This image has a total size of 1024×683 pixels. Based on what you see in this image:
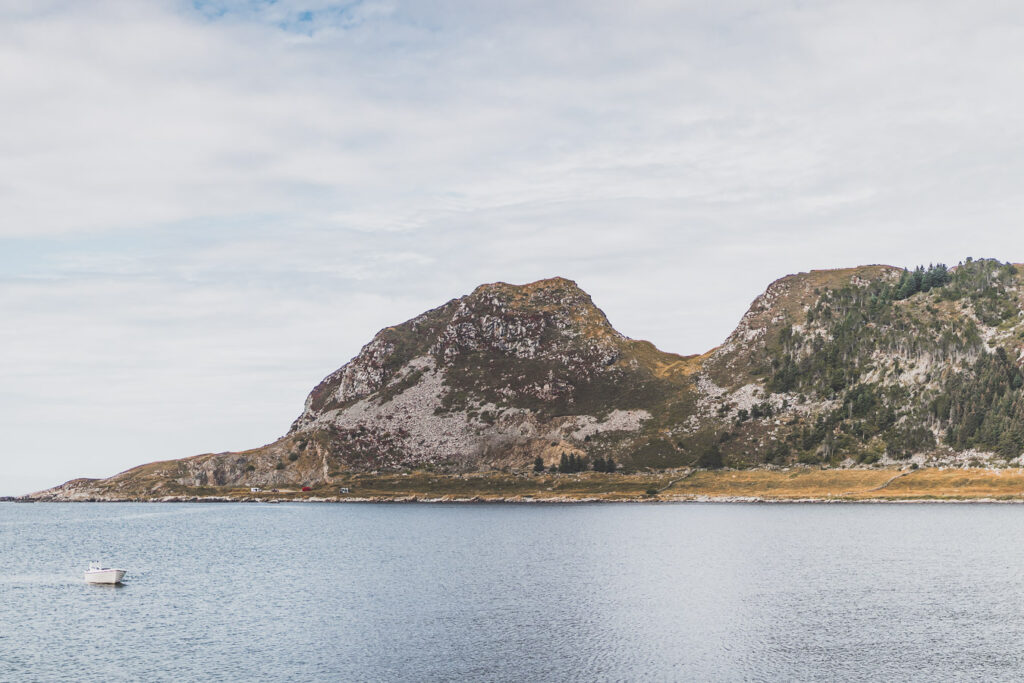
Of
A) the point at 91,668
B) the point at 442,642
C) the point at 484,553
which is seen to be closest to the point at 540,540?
the point at 484,553

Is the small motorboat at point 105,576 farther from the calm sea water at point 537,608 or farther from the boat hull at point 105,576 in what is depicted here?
the calm sea water at point 537,608

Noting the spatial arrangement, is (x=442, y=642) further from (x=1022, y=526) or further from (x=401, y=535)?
(x=1022, y=526)

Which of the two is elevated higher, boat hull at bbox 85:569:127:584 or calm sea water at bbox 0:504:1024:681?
boat hull at bbox 85:569:127:584

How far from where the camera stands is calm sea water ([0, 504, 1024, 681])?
59.4 meters

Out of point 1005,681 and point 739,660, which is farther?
point 739,660

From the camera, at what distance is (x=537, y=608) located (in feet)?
269

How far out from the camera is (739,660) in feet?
199

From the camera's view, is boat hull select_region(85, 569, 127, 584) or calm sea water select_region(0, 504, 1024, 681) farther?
boat hull select_region(85, 569, 127, 584)

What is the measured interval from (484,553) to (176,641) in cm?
6646

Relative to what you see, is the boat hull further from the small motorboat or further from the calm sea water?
the calm sea water

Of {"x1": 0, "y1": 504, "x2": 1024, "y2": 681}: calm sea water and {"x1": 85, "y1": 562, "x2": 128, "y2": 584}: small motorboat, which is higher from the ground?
{"x1": 85, "y1": 562, "x2": 128, "y2": 584}: small motorboat

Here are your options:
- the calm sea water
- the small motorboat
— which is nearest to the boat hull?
the small motorboat

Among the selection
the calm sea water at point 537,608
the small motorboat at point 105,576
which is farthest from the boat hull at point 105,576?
the calm sea water at point 537,608

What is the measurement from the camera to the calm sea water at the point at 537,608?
2339 inches
